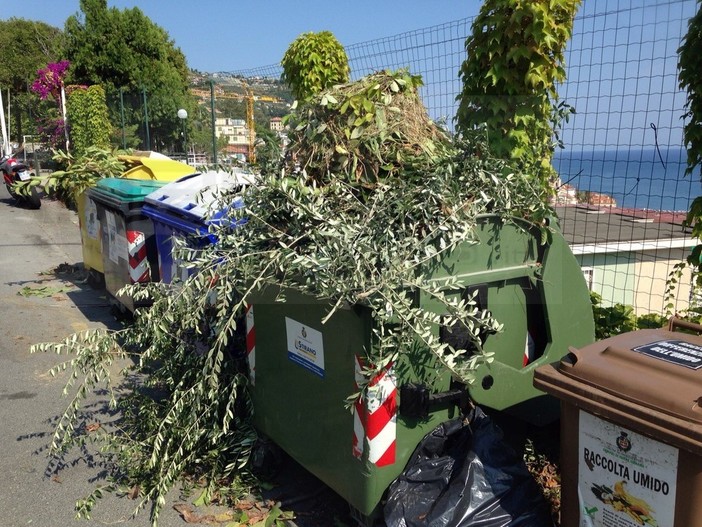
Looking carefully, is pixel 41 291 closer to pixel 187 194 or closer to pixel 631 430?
pixel 187 194

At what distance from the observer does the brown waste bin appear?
6.58 ft

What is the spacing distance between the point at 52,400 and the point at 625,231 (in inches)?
320

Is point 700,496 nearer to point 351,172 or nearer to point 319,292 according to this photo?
point 319,292

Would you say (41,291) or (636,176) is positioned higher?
(636,176)

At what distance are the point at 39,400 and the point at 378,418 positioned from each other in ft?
11.1

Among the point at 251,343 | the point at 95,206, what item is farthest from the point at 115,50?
the point at 251,343

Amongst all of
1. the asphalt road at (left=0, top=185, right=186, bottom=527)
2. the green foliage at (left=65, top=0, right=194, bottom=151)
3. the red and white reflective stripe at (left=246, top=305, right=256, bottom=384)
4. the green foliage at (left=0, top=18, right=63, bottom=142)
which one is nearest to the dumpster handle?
the red and white reflective stripe at (left=246, top=305, right=256, bottom=384)

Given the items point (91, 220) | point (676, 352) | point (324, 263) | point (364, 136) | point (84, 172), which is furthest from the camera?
point (84, 172)

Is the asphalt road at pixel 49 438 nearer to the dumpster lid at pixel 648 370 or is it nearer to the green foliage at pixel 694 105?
the dumpster lid at pixel 648 370

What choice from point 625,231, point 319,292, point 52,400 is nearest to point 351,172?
point 319,292

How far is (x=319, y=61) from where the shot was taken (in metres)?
7.59

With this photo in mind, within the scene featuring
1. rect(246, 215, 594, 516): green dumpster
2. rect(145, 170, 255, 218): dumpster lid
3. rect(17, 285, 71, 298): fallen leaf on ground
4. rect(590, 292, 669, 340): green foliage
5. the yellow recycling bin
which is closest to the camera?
rect(246, 215, 594, 516): green dumpster

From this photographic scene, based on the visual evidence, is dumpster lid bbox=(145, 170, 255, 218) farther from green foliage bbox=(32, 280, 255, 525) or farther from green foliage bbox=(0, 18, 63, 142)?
green foliage bbox=(0, 18, 63, 142)

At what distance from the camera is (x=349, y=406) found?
2.64m
